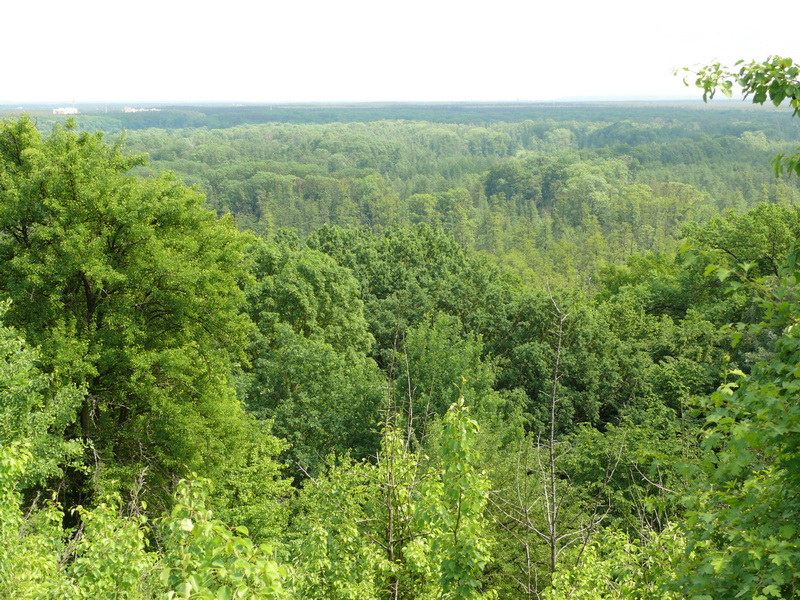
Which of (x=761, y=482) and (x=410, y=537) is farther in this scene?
(x=410, y=537)

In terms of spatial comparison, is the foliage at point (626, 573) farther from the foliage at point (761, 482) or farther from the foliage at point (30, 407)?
the foliage at point (30, 407)

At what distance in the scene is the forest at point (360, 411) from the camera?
18.3ft

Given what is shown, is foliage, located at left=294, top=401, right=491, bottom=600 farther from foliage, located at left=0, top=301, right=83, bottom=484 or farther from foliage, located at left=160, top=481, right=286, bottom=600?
foliage, located at left=0, top=301, right=83, bottom=484

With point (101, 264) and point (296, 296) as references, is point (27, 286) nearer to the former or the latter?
point (101, 264)

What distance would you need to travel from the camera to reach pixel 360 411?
25172 millimetres

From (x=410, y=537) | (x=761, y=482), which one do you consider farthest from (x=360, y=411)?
(x=761, y=482)

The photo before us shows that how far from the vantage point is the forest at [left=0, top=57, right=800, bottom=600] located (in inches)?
219

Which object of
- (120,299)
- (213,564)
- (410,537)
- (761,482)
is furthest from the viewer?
(120,299)

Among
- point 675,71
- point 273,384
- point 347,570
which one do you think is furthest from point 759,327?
point 273,384

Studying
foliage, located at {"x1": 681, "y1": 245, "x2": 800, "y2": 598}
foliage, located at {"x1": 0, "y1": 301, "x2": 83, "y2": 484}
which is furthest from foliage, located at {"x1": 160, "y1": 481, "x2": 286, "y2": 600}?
foliage, located at {"x1": 0, "y1": 301, "x2": 83, "y2": 484}

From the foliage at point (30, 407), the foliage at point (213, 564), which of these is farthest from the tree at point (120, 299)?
the foliage at point (213, 564)

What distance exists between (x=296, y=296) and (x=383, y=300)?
8875mm

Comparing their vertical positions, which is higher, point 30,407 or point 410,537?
point 410,537

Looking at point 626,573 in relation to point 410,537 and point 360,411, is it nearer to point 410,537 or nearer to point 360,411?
point 410,537
